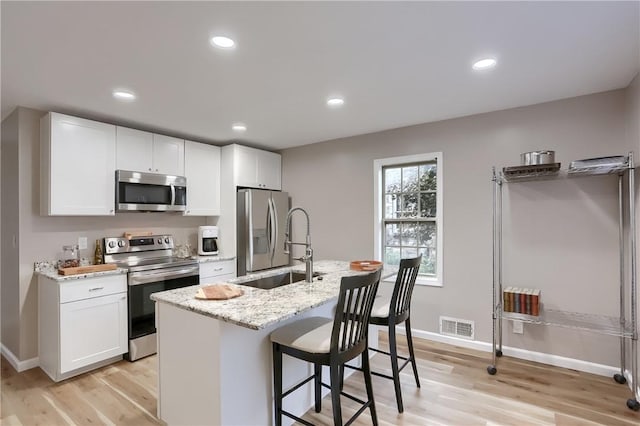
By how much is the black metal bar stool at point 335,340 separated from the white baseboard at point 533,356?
5.95ft

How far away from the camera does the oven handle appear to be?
126 inches

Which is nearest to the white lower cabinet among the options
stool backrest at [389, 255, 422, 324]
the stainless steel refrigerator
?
the stainless steel refrigerator

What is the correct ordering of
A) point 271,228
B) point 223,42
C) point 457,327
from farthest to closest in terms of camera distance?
point 271,228, point 457,327, point 223,42

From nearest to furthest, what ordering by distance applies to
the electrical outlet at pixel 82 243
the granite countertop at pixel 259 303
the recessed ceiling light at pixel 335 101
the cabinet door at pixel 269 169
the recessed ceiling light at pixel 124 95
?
the granite countertop at pixel 259 303 < the recessed ceiling light at pixel 124 95 < the recessed ceiling light at pixel 335 101 < the electrical outlet at pixel 82 243 < the cabinet door at pixel 269 169

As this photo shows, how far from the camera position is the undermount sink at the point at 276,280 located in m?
Answer: 2.55

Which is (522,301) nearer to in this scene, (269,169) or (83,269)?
(269,169)

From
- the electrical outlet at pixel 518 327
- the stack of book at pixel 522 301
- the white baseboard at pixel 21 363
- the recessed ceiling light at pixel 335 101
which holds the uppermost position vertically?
the recessed ceiling light at pixel 335 101

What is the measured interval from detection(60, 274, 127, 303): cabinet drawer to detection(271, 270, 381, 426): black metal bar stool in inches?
77.8

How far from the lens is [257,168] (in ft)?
15.0

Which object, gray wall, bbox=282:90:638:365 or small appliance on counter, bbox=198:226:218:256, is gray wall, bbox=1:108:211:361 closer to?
small appliance on counter, bbox=198:226:218:256

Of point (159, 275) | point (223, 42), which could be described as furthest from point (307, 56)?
point (159, 275)

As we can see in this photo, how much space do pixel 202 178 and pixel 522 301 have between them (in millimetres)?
3764

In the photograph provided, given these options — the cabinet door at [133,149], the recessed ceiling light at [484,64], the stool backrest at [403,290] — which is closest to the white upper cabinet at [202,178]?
the cabinet door at [133,149]

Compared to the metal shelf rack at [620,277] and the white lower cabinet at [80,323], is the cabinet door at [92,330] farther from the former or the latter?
the metal shelf rack at [620,277]
